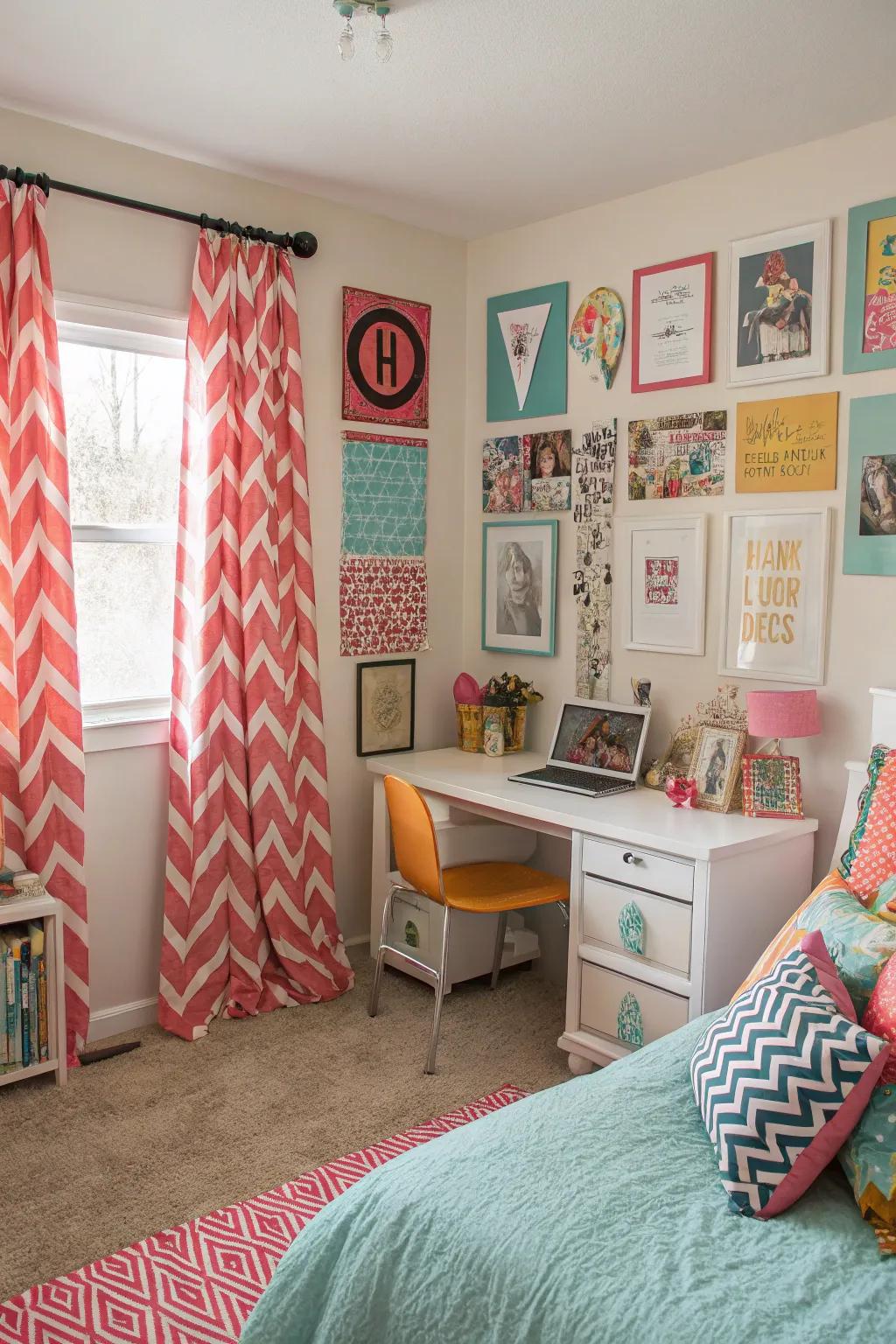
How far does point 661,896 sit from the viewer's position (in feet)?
8.76

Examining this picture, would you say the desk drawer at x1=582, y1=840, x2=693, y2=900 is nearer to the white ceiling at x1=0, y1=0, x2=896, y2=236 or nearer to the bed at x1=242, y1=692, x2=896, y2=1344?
the bed at x1=242, y1=692, x2=896, y2=1344

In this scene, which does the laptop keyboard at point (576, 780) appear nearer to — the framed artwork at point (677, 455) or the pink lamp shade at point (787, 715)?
the pink lamp shade at point (787, 715)

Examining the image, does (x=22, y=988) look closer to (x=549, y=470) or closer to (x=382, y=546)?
(x=382, y=546)

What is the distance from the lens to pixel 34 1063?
109 inches

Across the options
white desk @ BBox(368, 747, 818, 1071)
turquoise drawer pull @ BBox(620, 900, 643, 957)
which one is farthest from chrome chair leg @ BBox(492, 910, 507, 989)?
turquoise drawer pull @ BBox(620, 900, 643, 957)

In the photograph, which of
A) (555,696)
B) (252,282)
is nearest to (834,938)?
(555,696)

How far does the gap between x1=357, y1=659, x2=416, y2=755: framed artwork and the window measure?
28.8 inches

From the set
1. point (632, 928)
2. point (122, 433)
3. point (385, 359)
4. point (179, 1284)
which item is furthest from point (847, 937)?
point (385, 359)

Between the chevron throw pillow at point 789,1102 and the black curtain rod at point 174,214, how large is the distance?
2692mm

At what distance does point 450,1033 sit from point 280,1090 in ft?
1.90

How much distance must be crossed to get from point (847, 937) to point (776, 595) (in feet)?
4.31

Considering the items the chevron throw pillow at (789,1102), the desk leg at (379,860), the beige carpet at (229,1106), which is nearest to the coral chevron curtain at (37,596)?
the beige carpet at (229,1106)

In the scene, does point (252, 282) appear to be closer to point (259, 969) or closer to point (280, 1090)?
point (259, 969)

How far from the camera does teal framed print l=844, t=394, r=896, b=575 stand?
2719mm
